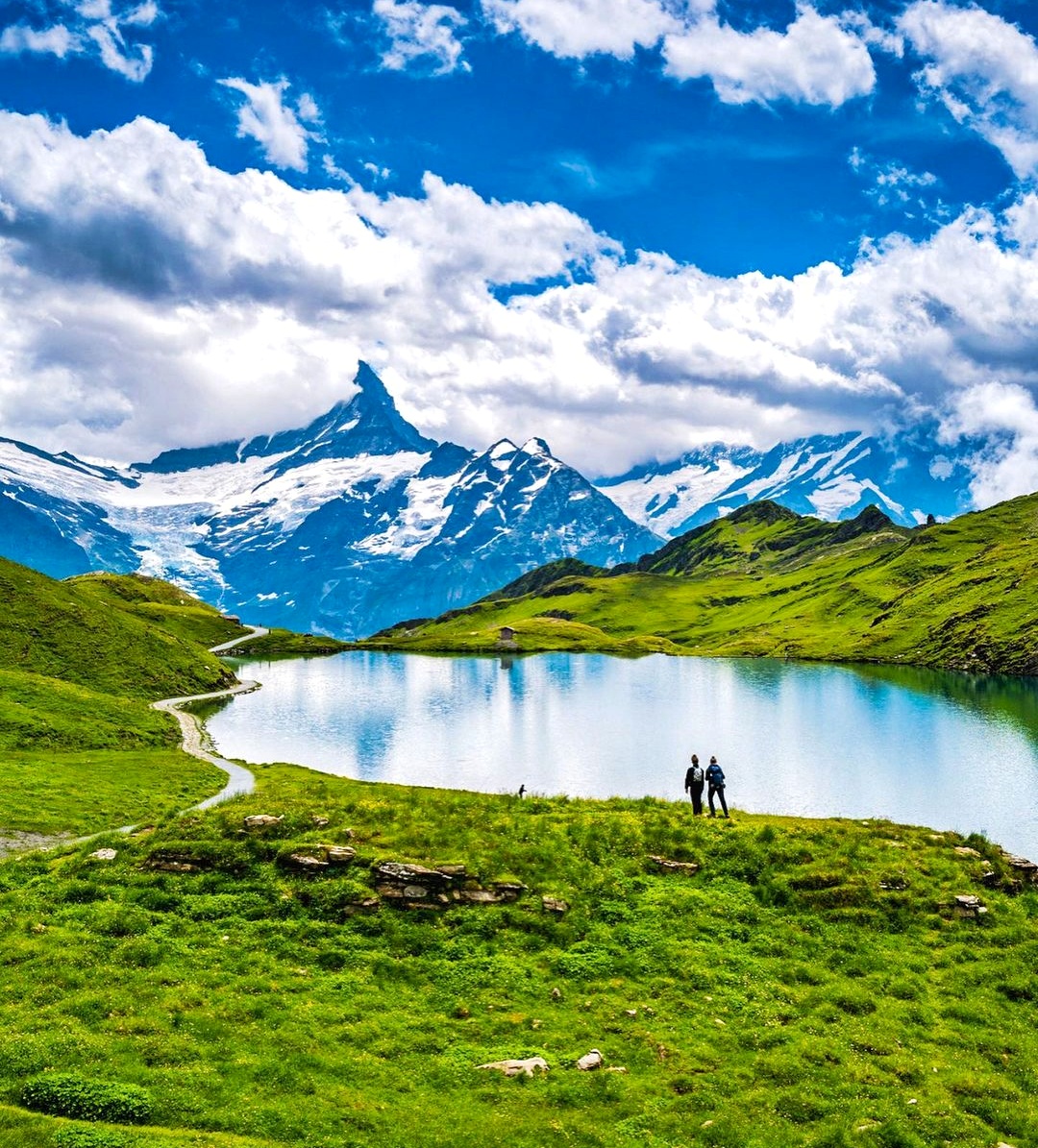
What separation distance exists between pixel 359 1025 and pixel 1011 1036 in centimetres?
1903

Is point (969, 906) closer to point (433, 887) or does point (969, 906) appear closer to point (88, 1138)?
point (433, 887)

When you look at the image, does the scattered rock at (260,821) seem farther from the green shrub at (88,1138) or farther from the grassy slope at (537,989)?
the green shrub at (88,1138)

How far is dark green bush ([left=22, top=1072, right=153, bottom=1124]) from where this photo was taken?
18125mm

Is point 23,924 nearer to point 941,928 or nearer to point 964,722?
point 941,928

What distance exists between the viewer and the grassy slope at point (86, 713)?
172ft

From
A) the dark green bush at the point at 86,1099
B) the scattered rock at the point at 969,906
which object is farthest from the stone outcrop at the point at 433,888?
the scattered rock at the point at 969,906

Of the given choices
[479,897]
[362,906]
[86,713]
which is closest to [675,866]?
[479,897]

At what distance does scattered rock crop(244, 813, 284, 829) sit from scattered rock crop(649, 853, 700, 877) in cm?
1588

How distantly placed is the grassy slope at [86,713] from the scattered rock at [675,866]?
33.5m

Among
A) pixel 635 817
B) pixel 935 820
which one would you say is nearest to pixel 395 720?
pixel 935 820

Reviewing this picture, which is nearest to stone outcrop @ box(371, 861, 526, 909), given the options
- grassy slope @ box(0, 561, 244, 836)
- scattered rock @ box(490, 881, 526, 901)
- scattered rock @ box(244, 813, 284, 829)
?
scattered rock @ box(490, 881, 526, 901)

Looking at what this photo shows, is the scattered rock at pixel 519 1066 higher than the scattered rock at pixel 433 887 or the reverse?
the reverse

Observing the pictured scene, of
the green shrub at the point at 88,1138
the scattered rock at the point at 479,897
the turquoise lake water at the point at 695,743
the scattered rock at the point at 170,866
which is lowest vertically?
the turquoise lake water at the point at 695,743

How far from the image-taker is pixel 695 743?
11469 cm
